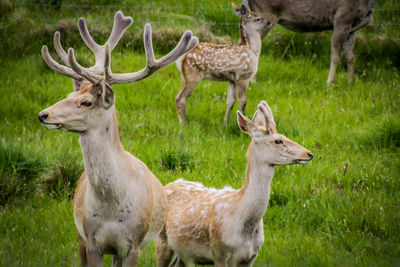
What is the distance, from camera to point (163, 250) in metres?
5.38

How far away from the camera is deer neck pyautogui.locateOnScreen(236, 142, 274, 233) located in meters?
4.80

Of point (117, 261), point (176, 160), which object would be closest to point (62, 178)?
point (176, 160)

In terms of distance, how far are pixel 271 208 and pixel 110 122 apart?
2606 mm

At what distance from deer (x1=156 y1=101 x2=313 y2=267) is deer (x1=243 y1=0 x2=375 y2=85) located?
217 inches

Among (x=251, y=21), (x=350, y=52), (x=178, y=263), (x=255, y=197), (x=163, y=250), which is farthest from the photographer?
(x=350, y=52)

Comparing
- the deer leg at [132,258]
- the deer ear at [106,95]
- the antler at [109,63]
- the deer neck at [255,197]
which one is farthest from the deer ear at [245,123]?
the deer leg at [132,258]

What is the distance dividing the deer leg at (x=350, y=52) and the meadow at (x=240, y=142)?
141 mm

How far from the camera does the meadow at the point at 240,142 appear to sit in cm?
575

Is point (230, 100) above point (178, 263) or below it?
above

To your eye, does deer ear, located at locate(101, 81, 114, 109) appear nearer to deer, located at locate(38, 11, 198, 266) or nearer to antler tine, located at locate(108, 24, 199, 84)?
deer, located at locate(38, 11, 198, 266)

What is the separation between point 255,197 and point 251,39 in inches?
198

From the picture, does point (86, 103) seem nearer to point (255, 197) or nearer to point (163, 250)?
point (255, 197)

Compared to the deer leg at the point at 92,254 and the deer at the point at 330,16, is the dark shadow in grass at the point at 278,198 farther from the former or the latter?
the deer at the point at 330,16

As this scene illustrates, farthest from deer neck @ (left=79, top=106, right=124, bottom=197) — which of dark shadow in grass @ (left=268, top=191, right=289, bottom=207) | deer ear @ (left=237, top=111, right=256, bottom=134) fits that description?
dark shadow in grass @ (left=268, top=191, right=289, bottom=207)
